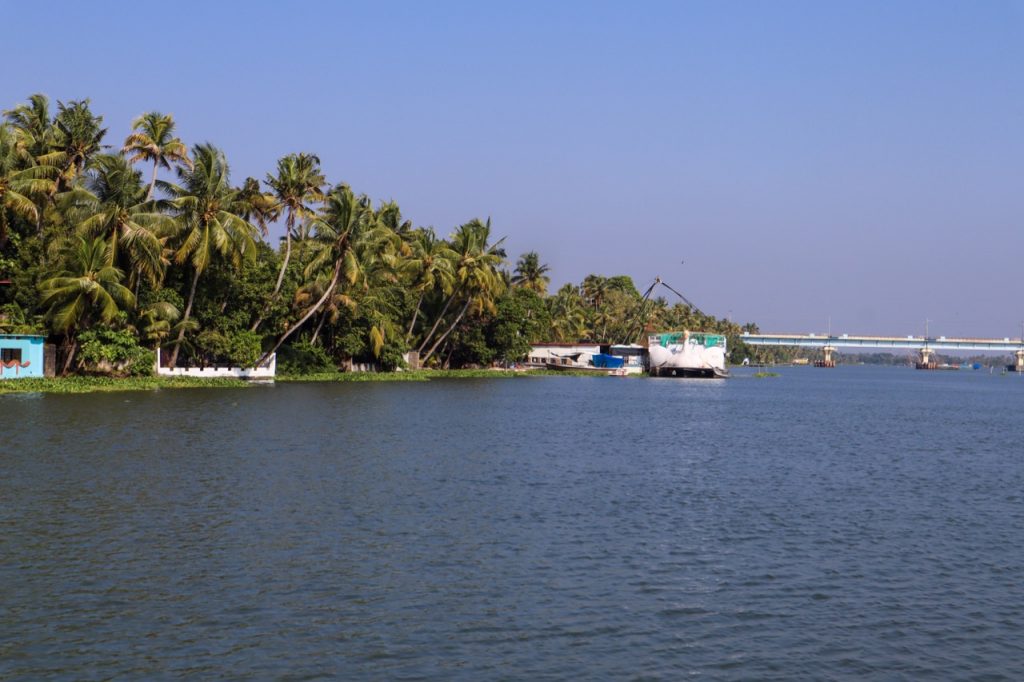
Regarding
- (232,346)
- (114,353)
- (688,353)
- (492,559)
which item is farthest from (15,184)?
(688,353)

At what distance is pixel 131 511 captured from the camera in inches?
836

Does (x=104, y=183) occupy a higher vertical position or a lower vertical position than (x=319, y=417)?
higher

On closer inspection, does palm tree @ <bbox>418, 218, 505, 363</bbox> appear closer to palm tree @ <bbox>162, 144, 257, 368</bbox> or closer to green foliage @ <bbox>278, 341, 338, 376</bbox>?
green foliage @ <bbox>278, 341, 338, 376</bbox>

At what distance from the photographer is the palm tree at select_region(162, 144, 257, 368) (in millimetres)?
62156

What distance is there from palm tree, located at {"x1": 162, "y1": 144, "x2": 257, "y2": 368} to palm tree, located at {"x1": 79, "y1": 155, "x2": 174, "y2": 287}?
154 centimetres

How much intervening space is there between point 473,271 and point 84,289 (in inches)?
1777

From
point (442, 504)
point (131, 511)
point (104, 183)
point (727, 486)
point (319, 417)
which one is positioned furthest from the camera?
point (104, 183)

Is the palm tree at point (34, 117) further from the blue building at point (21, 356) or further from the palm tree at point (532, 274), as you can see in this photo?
the palm tree at point (532, 274)

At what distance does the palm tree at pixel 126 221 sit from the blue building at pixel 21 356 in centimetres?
710

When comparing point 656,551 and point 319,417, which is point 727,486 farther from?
point 319,417

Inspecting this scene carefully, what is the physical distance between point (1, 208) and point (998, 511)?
190 ft

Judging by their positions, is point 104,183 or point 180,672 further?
point 104,183

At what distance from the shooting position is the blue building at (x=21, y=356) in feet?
188

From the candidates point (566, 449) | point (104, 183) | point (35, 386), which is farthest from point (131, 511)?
point (104, 183)
